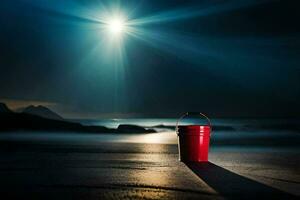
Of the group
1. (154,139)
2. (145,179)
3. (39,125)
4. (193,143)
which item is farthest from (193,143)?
(39,125)

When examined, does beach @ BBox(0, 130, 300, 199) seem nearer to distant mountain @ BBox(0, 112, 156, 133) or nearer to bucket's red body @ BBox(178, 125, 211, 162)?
bucket's red body @ BBox(178, 125, 211, 162)

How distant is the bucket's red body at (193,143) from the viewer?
35.7ft

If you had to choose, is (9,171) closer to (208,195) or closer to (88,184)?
(88,184)

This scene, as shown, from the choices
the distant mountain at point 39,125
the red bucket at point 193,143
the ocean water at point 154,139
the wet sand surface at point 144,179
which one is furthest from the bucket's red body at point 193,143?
the distant mountain at point 39,125

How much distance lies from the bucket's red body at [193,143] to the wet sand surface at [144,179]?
0.28 meters

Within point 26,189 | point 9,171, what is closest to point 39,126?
point 9,171

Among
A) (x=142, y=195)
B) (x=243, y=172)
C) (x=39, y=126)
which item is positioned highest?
(x=39, y=126)

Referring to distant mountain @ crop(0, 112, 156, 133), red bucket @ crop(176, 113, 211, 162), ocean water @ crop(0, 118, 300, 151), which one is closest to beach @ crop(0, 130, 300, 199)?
red bucket @ crop(176, 113, 211, 162)

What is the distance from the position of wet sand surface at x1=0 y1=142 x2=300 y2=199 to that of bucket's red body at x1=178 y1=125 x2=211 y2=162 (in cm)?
28

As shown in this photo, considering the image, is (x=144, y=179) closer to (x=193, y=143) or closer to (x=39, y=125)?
(x=193, y=143)

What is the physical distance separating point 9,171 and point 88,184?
224cm

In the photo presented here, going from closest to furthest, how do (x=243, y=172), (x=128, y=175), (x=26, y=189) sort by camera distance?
(x=26, y=189) → (x=128, y=175) → (x=243, y=172)

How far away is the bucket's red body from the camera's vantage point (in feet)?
35.7

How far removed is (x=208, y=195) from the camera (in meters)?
6.11
